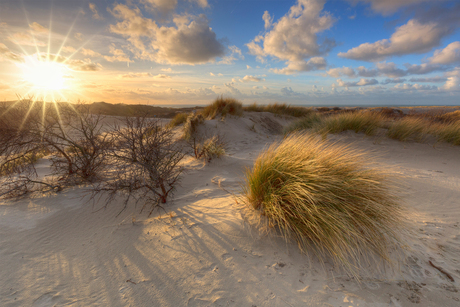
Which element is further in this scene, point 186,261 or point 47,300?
point 186,261

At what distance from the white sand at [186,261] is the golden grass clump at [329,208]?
208 mm

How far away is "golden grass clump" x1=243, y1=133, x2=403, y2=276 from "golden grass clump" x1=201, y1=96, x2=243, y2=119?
9.41m

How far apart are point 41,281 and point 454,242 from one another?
4.58 meters

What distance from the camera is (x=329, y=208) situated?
207 centimetres

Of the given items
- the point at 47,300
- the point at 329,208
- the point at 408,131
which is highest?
the point at 408,131

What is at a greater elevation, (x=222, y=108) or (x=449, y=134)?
(x=222, y=108)

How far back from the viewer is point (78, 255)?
212 cm

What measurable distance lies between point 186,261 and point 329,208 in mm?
1623

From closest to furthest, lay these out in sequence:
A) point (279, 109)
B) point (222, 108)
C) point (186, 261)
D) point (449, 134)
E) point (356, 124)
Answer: point (186, 261), point (449, 134), point (356, 124), point (222, 108), point (279, 109)

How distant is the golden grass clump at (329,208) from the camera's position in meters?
1.98

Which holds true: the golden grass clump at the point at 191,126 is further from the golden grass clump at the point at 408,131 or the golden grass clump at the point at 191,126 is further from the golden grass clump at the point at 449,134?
the golden grass clump at the point at 449,134

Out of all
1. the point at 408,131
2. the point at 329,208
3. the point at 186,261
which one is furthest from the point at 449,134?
the point at 186,261

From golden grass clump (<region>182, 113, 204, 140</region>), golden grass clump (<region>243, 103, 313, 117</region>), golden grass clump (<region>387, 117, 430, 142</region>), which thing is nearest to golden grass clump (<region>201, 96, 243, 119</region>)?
golden grass clump (<region>182, 113, 204, 140</region>)

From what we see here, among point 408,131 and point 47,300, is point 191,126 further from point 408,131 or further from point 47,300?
point 408,131
